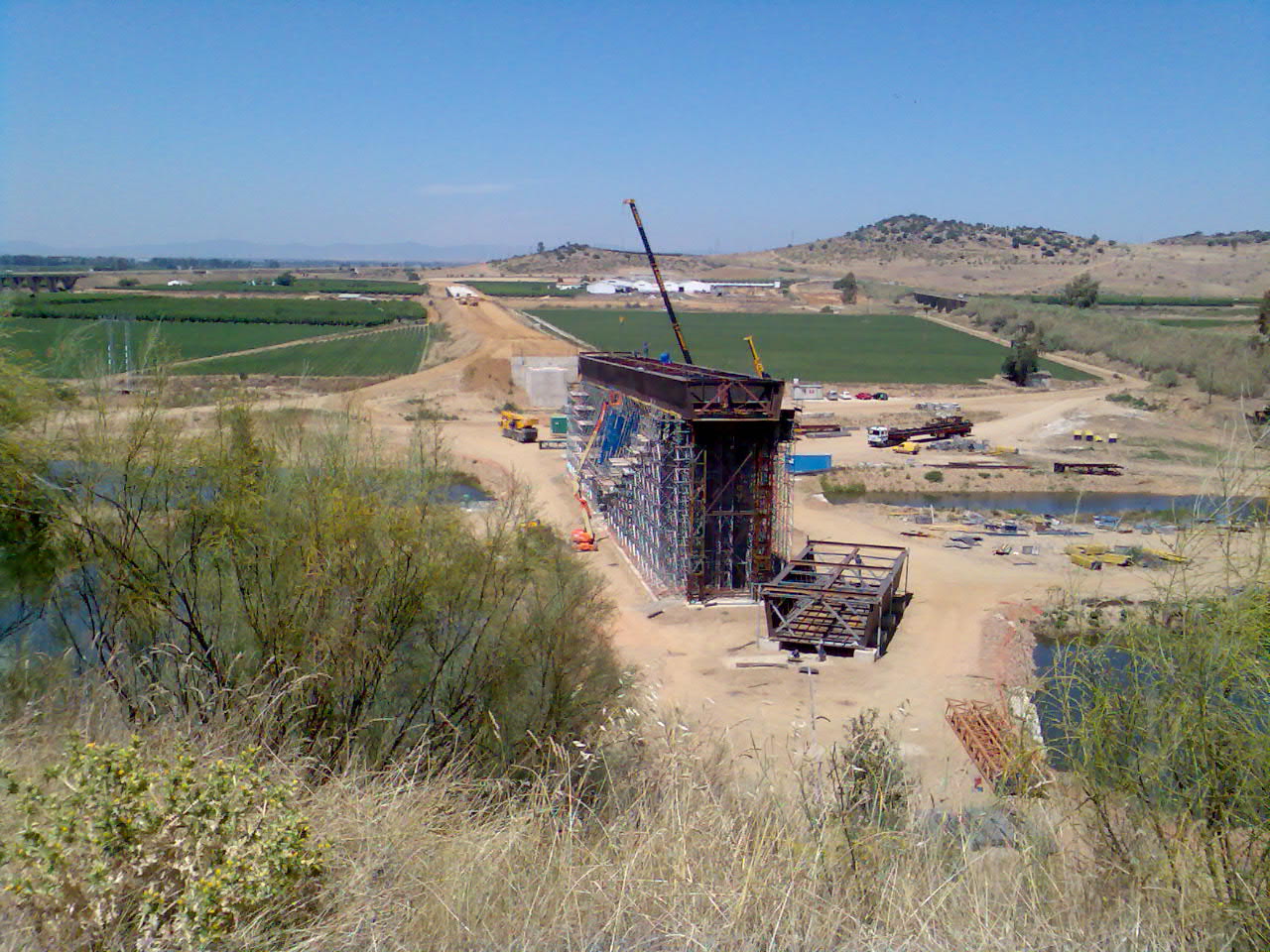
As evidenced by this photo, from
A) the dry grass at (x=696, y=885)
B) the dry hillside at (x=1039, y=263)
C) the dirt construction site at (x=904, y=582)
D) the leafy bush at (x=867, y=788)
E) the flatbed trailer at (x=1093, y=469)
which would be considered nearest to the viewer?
the dry grass at (x=696, y=885)

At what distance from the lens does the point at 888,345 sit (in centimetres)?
8356

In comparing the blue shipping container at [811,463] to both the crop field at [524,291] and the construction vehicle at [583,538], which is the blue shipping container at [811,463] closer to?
the construction vehicle at [583,538]

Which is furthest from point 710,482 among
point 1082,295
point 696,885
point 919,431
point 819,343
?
point 1082,295

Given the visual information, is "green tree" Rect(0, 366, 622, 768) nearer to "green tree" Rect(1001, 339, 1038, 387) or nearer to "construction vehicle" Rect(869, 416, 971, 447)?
"construction vehicle" Rect(869, 416, 971, 447)

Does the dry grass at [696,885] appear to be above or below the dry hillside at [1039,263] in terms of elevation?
below

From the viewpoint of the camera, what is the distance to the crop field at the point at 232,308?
76.8m

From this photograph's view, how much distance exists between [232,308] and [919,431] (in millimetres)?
71699

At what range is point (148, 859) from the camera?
3920mm

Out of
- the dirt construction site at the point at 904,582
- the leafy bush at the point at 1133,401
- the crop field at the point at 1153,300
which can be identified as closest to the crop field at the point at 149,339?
the dirt construction site at the point at 904,582

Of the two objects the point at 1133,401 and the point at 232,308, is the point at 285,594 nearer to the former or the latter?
the point at 1133,401

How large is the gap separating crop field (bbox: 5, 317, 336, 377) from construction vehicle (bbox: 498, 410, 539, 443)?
14.9 m

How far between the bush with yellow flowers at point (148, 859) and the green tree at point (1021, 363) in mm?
66098

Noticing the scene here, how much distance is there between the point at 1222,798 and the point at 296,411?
10.2m

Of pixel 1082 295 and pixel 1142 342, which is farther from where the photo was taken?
pixel 1082 295
